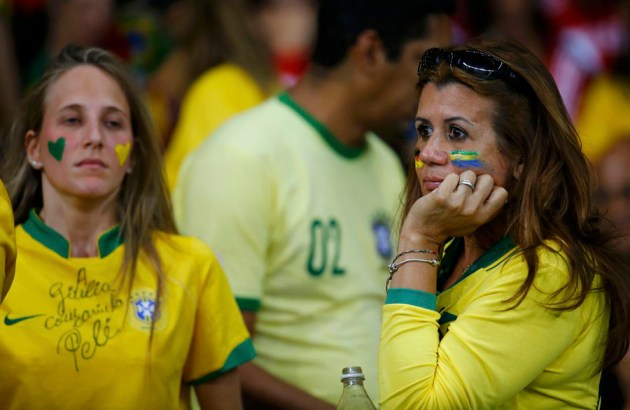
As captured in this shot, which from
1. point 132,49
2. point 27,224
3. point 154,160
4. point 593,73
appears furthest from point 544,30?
point 27,224

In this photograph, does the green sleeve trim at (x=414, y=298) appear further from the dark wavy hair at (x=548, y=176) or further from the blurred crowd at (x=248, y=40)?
the blurred crowd at (x=248, y=40)

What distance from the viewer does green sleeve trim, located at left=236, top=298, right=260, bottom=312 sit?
4516 millimetres

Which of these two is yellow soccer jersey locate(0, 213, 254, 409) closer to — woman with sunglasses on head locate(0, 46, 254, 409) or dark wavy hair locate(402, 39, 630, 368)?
woman with sunglasses on head locate(0, 46, 254, 409)

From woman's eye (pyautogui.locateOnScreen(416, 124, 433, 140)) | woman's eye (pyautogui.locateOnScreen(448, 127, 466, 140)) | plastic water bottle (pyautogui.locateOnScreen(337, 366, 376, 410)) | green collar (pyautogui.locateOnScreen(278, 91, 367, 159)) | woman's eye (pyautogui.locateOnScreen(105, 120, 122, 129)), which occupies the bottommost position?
plastic water bottle (pyautogui.locateOnScreen(337, 366, 376, 410))

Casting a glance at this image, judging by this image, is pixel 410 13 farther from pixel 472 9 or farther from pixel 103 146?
pixel 472 9

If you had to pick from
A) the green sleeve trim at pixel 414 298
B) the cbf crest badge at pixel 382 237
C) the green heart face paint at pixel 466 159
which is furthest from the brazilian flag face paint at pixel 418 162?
the cbf crest badge at pixel 382 237

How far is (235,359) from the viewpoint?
3854 millimetres

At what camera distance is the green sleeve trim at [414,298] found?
3119 millimetres

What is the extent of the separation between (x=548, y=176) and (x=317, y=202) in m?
1.69

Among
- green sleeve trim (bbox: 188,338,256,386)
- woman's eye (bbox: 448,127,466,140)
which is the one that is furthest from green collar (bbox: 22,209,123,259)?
woman's eye (bbox: 448,127,466,140)

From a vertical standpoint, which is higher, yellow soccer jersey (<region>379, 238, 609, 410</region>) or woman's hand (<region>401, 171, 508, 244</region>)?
woman's hand (<region>401, 171, 508, 244</region>)

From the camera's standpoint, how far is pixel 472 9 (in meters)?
7.67

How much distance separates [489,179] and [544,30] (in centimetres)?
460

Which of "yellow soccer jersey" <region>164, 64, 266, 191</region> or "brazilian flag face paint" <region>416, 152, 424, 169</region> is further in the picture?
"yellow soccer jersey" <region>164, 64, 266, 191</region>
